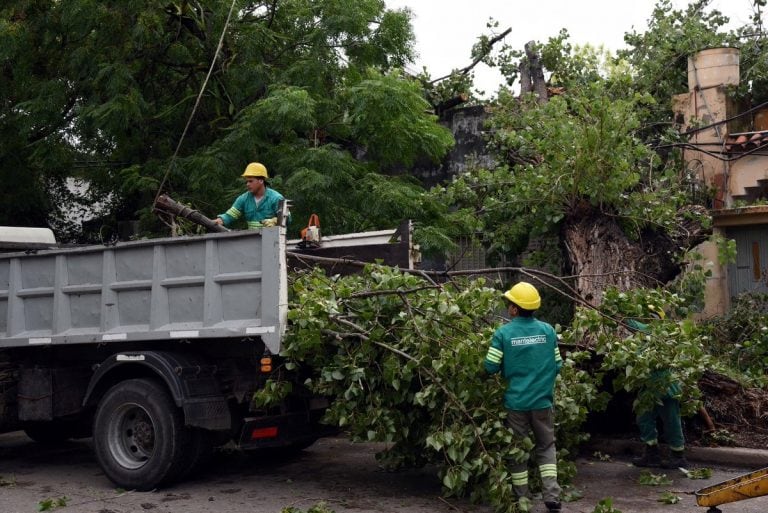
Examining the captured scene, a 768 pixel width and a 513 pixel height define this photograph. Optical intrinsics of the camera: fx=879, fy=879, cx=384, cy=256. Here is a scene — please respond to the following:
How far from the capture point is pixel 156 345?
7293mm

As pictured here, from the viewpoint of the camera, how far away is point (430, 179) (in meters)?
16.3

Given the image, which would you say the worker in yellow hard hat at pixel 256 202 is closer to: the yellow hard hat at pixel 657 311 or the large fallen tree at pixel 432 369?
the large fallen tree at pixel 432 369

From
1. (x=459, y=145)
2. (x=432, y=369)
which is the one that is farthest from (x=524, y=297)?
(x=459, y=145)

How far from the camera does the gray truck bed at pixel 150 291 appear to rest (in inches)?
260

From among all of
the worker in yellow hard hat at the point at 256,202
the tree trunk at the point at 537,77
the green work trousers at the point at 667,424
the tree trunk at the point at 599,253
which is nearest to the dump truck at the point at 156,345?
the worker in yellow hard hat at the point at 256,202

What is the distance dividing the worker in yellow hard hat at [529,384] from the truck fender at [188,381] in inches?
87.4

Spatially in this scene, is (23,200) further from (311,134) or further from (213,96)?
(311,134)

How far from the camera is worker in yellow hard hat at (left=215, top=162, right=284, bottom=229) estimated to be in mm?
8344

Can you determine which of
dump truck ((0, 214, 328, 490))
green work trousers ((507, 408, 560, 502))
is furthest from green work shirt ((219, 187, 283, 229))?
green work trousers ((507, 408, 560, 502))

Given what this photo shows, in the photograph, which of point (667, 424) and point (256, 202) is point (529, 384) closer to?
point (667, 424)

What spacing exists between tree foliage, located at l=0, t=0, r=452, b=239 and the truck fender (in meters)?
4.03

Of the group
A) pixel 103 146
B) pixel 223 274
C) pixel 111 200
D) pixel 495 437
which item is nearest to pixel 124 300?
pixel 223 274

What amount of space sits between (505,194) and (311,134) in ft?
8.98

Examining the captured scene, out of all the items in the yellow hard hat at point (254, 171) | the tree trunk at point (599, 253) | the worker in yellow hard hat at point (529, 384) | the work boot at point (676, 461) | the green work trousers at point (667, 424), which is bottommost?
the work boot at point (676, 461)
